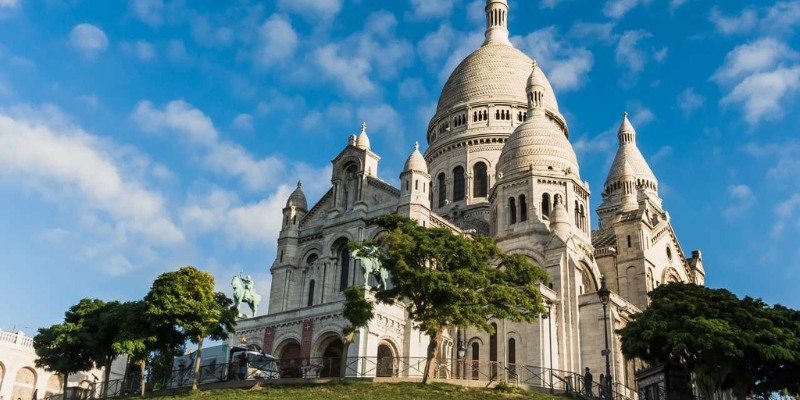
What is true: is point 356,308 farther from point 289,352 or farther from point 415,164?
point 415,164

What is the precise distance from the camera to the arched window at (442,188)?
7075 cm

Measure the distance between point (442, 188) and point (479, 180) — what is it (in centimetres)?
363

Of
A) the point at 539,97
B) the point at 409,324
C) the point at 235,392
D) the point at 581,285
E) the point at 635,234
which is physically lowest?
the point at 235,392

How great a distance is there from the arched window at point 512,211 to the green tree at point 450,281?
55.6 feet

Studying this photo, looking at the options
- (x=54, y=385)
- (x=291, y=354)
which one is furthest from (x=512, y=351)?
(x=54, y=385)

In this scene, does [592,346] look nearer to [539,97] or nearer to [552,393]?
[552,393]

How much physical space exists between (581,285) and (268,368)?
21.9m

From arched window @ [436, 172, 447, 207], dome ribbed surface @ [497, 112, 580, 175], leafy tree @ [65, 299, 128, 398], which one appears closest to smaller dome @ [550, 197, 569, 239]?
dome ribbed surface @ [497, 112, 580, 175]

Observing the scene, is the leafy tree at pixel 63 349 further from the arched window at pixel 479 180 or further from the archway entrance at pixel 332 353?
the arched window at pixel 479 180

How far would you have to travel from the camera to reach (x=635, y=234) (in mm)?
59156

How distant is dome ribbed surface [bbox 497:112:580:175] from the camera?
58344 millimetres

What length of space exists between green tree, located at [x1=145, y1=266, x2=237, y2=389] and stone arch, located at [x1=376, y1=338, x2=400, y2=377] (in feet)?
27.9

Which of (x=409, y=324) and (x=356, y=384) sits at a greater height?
(x=409, y=324)

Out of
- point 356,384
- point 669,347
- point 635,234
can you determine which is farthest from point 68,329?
point 635,234
